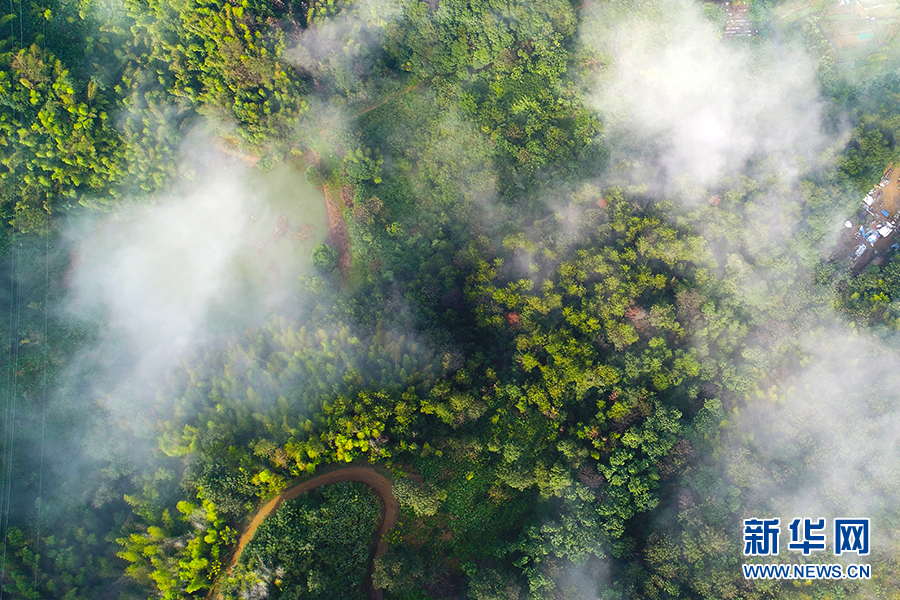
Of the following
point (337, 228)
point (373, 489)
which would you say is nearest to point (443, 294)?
point (337, 228)

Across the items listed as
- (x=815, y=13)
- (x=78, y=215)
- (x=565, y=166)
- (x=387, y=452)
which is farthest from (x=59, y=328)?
(x=815, y=13)

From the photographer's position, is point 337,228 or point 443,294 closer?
point 443,294

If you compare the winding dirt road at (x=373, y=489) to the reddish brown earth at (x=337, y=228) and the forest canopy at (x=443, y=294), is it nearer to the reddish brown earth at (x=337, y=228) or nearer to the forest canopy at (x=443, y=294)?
the forest canopy at (x=443, y=294)

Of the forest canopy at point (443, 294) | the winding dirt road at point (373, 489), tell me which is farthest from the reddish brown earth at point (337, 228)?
the winding dirt road at point (373, 489)

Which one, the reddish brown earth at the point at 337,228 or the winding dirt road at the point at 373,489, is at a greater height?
the reddish brown earth at the point at 337,228

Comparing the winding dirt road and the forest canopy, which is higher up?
the forest canopy

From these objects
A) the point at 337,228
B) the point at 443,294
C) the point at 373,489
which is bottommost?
the point at 373,489

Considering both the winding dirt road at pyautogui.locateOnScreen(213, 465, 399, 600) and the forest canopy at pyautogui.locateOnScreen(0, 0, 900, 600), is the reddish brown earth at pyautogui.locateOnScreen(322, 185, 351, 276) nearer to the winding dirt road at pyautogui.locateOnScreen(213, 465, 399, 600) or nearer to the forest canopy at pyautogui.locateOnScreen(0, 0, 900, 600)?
the forest canopy at pyautogui.locateOnScreen(0, 0, 900, 600)

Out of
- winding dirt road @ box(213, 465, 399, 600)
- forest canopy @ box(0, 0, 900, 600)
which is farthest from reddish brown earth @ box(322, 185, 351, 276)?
winding dirt road @ box(213, 465, 399, 600)

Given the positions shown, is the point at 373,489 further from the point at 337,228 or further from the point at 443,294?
Answer: the point at 337,228

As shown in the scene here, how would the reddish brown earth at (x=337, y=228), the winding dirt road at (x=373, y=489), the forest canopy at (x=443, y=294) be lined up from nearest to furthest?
1. the winding dirt road at (x=373, y=489)
2. the forest canopy at (x=443, y=294)
3. the reddish brown earth at (x=337, y=228)

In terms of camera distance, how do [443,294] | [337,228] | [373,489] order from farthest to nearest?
[337,228]
[443,294]
[373,489]
